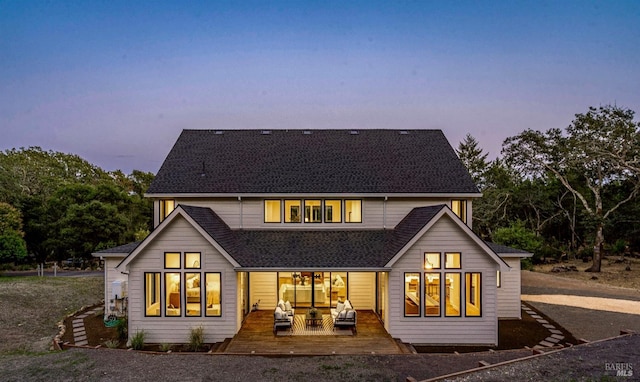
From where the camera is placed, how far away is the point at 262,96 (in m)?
37.9

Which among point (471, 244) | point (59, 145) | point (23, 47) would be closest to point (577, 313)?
point (471, 244)

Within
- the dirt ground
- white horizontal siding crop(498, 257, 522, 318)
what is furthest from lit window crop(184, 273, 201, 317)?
the dirt ground

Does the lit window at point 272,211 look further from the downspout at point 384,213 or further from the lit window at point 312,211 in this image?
the downspout at point 384,213

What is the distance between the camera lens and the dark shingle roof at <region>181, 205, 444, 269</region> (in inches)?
467

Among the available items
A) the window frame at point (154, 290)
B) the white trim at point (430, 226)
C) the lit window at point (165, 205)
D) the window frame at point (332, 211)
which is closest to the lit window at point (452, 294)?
the white trim at point (430, 226)

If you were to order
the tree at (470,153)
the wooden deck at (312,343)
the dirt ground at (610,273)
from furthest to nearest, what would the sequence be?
the tree at (470,153) < the dirt ground at (610,273) < the wooden deck at (312,343)

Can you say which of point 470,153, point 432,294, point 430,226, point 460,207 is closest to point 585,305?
point 460,207

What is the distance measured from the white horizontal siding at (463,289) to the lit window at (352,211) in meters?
3.59

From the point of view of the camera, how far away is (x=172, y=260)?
11.4 metres

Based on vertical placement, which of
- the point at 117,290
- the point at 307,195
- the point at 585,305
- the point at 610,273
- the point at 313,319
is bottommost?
the point at 610,273

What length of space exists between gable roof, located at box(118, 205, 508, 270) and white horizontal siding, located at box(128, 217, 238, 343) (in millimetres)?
309

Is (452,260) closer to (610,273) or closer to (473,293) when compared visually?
(473,293)

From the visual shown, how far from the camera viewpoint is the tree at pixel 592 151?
2508cm

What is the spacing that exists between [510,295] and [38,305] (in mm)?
21734
